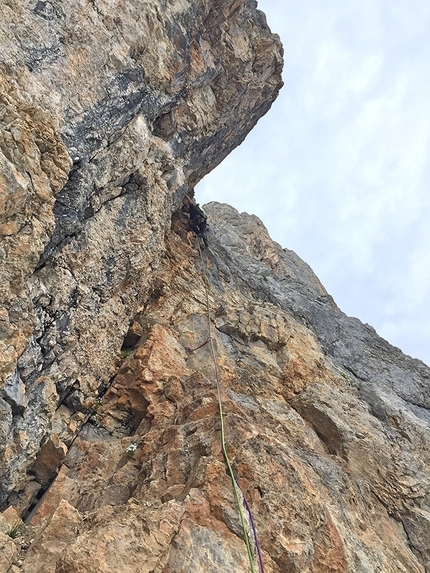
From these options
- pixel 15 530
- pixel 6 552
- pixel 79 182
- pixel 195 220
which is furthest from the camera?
pixel 195 220

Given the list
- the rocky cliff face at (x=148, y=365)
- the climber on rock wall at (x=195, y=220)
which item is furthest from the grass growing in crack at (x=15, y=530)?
the climber on rock wall at (x=195, y=220)

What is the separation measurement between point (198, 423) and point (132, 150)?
286 inches

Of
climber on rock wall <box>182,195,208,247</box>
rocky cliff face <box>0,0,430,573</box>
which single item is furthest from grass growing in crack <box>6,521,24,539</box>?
climber on rock wall <box>182,195,208,247</box>

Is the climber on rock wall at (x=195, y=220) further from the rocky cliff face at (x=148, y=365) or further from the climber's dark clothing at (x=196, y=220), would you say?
the rocky cliff face at (x=148, y=365)

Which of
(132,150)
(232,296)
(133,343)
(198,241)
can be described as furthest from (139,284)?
(198,241)

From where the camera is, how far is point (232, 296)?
16625 millimetres

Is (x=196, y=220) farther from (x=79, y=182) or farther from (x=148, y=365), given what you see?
(x=79, y=182)

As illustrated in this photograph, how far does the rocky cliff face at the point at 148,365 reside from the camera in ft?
21.2

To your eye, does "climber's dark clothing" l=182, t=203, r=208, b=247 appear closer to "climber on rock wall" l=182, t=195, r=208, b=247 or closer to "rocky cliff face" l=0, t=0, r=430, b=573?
Answer: "climber on rock wall" l=182, t=195, r=208, b=247

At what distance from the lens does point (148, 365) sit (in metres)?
10.8

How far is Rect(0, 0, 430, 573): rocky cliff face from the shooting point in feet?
21.2

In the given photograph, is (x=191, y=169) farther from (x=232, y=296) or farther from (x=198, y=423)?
(x=198, y=423)

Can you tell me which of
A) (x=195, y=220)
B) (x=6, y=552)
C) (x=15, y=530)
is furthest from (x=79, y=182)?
(x=195, y=220)

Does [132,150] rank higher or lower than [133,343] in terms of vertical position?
higher
